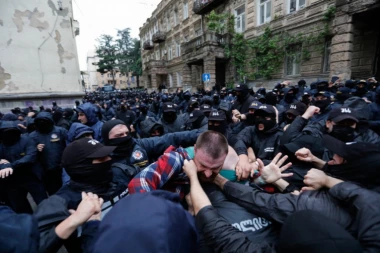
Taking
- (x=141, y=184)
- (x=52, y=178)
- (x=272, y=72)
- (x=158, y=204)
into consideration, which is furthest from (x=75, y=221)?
(x=272, y=72)

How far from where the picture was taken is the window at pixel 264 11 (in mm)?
12518

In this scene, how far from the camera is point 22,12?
5547mm

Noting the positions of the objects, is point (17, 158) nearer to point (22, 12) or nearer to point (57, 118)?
point (57, 118)

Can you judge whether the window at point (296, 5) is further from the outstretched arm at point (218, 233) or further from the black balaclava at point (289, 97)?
the outstretched arm at point (218, 233)

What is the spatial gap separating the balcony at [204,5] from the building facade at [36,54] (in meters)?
13.5

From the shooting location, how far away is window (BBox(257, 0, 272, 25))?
12.5 meters

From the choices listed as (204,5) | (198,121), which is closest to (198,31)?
(204,5)

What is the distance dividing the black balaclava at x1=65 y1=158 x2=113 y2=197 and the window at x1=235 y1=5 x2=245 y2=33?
16479mm

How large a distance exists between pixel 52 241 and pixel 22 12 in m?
7.34

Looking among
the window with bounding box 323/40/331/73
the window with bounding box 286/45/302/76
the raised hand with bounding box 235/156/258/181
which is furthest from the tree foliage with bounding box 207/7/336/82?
the raised hand with bounding box 235/156/258/181

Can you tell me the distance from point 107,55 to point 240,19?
35658 mm

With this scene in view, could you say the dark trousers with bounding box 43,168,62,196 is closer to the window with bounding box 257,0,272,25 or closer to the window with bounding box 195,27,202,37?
the window with bounding box 257,0,272,25

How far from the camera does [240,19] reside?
15125mm

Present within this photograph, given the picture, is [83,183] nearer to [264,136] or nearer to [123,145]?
[123,145]
